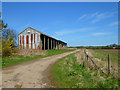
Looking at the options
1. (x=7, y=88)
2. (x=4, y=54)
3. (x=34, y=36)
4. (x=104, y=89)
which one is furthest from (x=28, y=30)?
(x=104, y=89)

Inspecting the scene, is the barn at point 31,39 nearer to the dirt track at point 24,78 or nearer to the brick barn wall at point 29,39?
the brick barn wall at point 29,39

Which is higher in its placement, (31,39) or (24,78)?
(31,39)

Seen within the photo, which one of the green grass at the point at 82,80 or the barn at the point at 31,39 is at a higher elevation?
the barn at the point at 31,39

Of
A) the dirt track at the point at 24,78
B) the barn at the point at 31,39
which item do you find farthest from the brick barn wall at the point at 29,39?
the dirt track at the point at 24,78

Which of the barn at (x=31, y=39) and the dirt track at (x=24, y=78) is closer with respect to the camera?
the dirt track at (x=24, y=78)

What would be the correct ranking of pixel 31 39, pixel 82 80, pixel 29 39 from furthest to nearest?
1. pixel 29 39
2. pixel 31 39
3. pixel 82 80

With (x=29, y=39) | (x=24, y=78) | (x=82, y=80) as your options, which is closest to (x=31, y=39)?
(x=29, y=39)

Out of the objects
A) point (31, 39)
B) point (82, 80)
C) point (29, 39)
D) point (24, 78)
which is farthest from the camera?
point (29, 39)

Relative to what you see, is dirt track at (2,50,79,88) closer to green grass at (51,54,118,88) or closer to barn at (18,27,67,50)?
green grass at (51,54,118,88)

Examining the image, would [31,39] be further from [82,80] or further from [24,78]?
[82,80]

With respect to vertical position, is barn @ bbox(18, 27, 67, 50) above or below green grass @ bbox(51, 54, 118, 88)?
above

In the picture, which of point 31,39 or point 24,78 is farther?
point 31,39

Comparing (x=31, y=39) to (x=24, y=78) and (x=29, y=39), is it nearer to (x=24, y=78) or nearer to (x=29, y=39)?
(x=29, y=39)

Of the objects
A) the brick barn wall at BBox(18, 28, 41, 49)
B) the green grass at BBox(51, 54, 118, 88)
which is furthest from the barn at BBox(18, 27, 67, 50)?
A: the green grass at BBox(51, 54, 118, 88)
